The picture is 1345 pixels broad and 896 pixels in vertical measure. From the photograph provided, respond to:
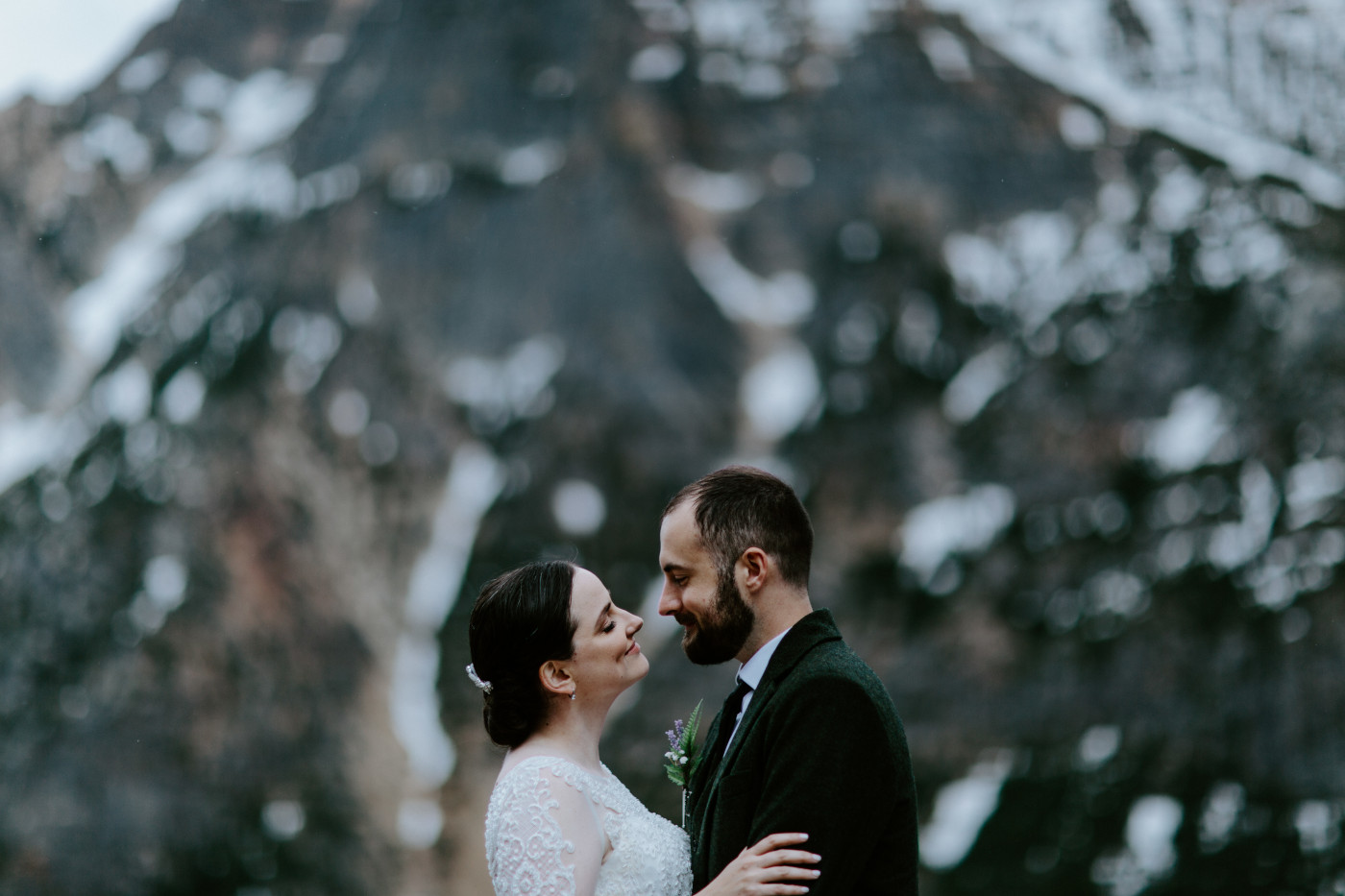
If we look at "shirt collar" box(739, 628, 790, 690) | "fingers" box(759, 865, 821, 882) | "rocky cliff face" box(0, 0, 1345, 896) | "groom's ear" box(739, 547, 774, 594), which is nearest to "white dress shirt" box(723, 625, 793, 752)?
"shirt collar" box(739, 628, 790, 690)

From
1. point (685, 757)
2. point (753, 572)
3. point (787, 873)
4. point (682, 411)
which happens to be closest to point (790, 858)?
point (787, 873)

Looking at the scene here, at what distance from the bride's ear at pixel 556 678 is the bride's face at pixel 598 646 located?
16 millimetres

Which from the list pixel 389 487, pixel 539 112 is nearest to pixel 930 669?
pixel 389 487

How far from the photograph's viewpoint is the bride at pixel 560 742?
2.03 meters

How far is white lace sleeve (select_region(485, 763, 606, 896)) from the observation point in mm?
2004

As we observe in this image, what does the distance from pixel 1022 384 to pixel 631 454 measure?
580cm

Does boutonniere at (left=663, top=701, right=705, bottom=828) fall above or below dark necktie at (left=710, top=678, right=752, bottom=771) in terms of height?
below

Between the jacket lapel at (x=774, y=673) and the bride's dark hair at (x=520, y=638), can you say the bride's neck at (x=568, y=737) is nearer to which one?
the bride's dark hair at (x=520, y=638)

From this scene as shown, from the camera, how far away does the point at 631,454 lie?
16.2 metres

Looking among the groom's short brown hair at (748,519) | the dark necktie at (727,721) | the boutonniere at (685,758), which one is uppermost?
the groom's short brown hair at (748,519)

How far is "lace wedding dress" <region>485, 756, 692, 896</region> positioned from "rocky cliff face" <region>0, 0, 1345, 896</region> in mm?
11571

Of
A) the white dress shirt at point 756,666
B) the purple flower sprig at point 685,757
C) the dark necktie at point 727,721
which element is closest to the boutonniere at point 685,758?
the purple flower sprig at point 685,757

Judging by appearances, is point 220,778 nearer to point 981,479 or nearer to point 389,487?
point 389,487

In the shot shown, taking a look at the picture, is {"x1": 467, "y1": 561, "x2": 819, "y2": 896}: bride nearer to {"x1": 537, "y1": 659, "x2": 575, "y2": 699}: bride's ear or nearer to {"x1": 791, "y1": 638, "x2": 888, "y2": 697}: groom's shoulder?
{"x1": 537, "y1": 659, "x2": 575, "y2": 699}: bride's ear
